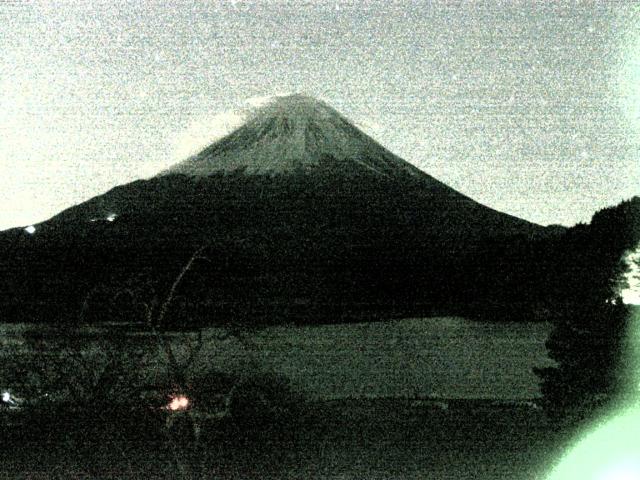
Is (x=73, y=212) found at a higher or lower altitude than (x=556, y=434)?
higher

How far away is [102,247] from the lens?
37.5 metres

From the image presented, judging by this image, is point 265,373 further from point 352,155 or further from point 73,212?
point 352,155

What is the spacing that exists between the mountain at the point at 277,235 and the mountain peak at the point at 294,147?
0.70ft

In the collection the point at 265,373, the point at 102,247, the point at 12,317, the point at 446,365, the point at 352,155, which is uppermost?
the point at 352,155

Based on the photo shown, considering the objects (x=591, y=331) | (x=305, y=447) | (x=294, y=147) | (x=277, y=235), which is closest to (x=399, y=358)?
(x=305, y=447)

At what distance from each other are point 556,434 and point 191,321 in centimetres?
923

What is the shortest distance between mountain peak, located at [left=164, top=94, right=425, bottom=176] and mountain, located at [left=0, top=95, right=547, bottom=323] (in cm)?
21

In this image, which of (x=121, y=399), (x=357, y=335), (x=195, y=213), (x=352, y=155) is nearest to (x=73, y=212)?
(x=195, y=213)

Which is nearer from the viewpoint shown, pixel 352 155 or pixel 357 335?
pixel 357 335

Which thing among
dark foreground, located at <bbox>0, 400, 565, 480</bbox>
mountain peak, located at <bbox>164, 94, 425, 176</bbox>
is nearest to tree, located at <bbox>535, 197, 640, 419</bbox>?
dark foreground, located at <bbox>0, 400, 565, 480</bbox>

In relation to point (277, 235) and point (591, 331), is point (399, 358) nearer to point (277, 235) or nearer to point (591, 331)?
point (591, 331)

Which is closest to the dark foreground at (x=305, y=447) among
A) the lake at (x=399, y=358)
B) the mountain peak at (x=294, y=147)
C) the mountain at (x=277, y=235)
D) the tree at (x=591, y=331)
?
the tree at (x=591, y=331)

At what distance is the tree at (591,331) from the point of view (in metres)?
15.5

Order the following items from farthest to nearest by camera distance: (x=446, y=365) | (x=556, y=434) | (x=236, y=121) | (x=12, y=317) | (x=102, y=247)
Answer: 1. (x=236, y=121)
2. (x=102, y=247)
3. (x=12, y=317)
4. (x=446, y=365)
5. (x=556, y=434)
